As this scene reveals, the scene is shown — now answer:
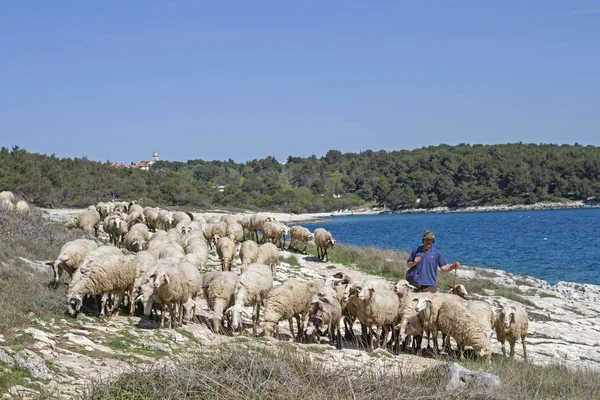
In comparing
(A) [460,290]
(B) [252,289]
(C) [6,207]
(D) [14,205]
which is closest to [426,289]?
(A) [460,290]

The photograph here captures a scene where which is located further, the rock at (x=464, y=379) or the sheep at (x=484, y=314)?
the sheep at (x=484, y=314)

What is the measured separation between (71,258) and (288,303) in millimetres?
5580

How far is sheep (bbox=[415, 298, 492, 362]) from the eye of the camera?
11.7m

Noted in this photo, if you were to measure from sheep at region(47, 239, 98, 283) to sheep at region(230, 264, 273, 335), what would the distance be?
13.5ft

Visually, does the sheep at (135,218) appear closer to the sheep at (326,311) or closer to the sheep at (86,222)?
the sheep at (86,222)

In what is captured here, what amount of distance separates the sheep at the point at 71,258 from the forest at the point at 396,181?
6019 centimetres

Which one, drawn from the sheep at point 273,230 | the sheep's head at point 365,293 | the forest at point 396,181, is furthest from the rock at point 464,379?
the forest at point 396,181

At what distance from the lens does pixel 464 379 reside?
7820mm

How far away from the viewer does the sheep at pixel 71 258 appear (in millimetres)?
14422

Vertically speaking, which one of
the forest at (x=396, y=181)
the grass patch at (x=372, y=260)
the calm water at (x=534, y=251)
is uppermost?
the forest at (x=396, y=181)

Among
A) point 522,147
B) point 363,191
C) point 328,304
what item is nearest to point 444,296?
point 328,304

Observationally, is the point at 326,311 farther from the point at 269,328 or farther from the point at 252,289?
the point at 252,289

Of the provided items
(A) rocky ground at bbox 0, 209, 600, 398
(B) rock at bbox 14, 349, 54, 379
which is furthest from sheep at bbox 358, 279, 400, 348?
(B) rock at bbox 14, 349, 54, 379

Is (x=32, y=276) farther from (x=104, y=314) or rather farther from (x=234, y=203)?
(x=234, y=203)
